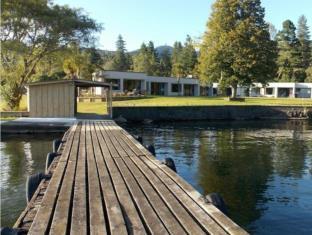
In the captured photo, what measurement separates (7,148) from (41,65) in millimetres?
21612

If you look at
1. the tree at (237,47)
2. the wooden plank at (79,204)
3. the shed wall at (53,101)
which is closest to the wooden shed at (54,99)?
the shed wall at (53,101)

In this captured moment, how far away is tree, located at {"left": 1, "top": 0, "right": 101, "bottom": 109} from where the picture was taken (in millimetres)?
33375

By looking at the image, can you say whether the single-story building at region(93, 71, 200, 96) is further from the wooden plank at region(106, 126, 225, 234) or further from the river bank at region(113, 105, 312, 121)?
the wooden plank at region(106, 126, 225, 234)

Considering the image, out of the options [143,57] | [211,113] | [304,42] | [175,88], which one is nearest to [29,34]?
[211,113]

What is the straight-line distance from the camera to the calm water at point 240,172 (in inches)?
404

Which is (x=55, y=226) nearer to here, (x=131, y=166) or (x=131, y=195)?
(x=131, y=195)

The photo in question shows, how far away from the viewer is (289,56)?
3541 inches

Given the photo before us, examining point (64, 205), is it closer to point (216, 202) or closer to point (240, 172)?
point (216, 202)

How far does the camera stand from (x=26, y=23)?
3462 centimetres

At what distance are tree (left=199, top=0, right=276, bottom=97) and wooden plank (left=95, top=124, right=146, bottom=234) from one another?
43700mm

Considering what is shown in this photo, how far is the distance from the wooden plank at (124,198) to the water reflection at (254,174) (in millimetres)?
3445

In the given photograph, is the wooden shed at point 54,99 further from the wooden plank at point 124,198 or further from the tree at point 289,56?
the tree at point 289,56

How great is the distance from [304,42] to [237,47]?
2223 inches

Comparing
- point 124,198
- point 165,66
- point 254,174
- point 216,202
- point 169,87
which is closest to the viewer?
point 216,202
